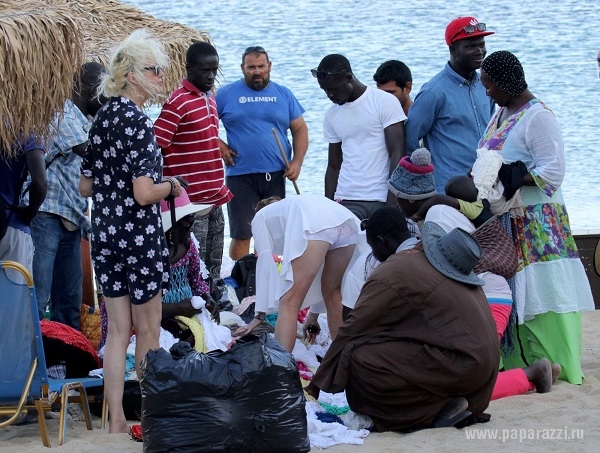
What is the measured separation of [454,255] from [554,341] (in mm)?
1327

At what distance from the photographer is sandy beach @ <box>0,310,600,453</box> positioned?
15.4 feet

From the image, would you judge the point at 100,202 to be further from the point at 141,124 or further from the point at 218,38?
the point at 218,38

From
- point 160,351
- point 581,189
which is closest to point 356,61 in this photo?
point 581,189

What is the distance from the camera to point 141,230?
4.86 meters

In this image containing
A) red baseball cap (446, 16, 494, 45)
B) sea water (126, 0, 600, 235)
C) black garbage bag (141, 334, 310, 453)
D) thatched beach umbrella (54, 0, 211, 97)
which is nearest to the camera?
black garbage bag (141, 334, 310, 453)

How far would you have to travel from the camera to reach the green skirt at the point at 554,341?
5.84 m

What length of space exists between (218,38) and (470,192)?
19440 mm

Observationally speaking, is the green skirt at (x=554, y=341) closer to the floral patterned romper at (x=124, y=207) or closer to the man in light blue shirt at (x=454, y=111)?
the man in light blue shirt at (x=454, y=111)

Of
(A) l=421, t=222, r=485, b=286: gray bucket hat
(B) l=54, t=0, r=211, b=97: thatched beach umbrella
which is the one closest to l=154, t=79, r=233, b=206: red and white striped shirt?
(B) l=54, t=0, r=211, b=97: thatched beach umbrella

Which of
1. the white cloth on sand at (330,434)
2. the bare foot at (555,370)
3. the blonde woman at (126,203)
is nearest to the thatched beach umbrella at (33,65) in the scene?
the blonde woman at (126,203)

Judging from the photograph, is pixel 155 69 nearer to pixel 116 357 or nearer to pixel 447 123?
pixel 116 357

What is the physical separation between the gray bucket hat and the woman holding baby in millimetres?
984

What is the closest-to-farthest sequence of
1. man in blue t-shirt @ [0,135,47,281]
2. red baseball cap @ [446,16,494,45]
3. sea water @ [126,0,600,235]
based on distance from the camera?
man in blue t-shirt @ [0,135,47,281] → red baseball cap @ [446,16,494,45] → sea water @ [126,0,600,235]

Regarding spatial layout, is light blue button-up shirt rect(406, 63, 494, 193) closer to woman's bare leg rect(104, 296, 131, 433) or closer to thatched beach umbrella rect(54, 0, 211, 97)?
thatched beach umbrella rect(54, 0, 211, 97)
